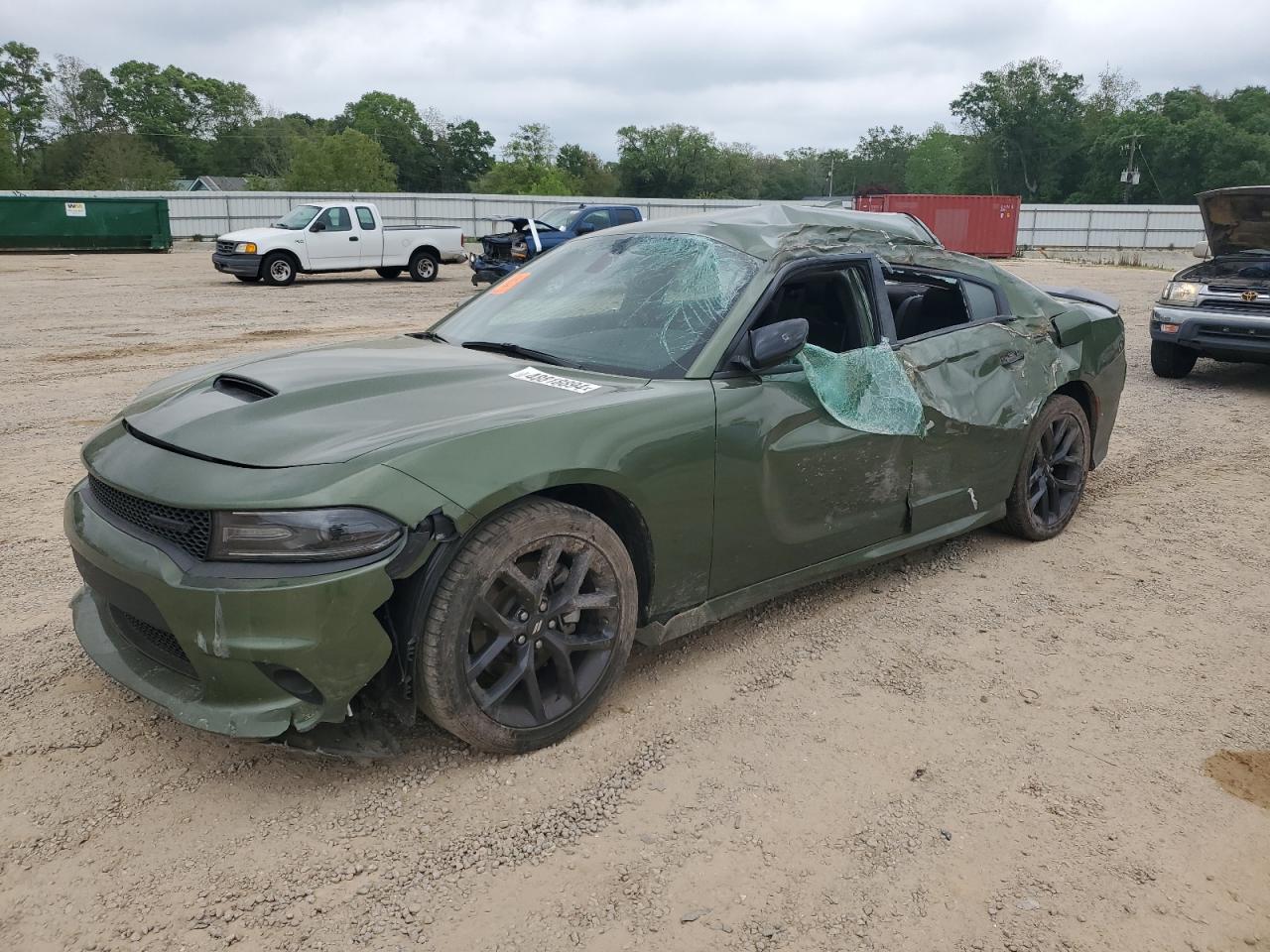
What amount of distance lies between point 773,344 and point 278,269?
18.3 metres

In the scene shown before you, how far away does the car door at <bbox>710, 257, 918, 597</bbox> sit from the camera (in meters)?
3.34

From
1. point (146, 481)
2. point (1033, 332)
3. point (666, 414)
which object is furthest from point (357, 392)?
point (1033, 332)

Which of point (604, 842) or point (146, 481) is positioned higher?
point (146, 481)

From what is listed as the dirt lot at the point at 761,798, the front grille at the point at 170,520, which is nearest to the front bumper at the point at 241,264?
the dirt lot at the point at 761,798

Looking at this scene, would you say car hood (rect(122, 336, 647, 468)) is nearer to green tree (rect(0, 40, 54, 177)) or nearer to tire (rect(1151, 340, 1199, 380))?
tire (rect(1151, 340, 1199, 380))

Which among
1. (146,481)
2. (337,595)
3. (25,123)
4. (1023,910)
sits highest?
(25,123)

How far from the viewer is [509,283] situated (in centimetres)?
429

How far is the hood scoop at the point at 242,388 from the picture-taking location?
3061 mm

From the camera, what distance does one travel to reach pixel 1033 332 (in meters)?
4.77

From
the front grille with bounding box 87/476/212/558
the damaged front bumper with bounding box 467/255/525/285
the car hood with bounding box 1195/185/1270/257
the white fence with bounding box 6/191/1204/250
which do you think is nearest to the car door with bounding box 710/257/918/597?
the front grille with bounding box 87/476/212/558

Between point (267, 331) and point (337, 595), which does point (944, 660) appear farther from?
point (267, 331)

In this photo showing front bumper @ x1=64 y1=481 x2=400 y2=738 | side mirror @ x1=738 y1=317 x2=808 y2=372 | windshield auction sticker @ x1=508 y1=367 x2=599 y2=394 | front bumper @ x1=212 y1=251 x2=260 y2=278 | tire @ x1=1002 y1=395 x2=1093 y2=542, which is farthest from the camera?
front bumper @ x1=212 y1=251 x2=260 y2=278

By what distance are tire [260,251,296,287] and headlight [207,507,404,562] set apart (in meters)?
18.3

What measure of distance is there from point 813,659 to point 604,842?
1.34 meters
